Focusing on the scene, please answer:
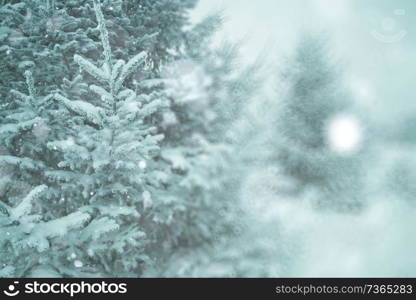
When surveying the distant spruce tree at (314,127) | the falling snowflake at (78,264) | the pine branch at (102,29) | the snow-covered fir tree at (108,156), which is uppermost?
the distant spruce tree at (314,127)

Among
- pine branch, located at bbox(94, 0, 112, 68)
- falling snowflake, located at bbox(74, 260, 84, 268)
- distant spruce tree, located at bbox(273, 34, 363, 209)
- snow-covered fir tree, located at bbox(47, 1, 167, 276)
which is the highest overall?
distant spruce tree, located at bbox(273, 34, 363, 209)

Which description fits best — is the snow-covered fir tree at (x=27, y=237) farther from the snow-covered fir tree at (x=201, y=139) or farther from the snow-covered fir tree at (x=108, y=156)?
the snow-covered fir tree at (x=201, y=139)

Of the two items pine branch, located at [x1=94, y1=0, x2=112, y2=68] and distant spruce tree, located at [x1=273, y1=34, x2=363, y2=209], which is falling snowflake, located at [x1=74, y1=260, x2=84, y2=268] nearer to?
pine branch, located at [x1=94, y1=0, x2=112, y2=68]

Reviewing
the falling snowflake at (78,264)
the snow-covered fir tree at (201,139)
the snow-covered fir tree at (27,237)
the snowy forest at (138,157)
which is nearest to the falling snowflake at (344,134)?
the snowy forest at (138,157)

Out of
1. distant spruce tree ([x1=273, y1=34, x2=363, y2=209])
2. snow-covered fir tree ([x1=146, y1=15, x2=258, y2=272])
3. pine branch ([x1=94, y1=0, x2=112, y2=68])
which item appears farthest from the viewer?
distant spruce tree ([x1=273, y1=34, x2=363, y2=209])

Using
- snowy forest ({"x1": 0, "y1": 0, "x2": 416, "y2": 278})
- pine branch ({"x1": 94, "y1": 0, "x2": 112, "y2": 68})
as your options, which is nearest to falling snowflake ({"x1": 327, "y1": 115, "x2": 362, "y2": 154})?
snowy forest ({"x1": 0, "y1": 0, "x2": 416, "y2": 278})

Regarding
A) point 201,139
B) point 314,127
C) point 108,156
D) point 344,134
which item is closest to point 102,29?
point 108,156

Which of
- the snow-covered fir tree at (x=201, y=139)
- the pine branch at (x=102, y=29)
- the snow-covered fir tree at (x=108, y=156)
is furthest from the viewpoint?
the snow-covered fir tree at (x=201, y=139)

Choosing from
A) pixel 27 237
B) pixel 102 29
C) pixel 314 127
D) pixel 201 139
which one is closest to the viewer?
pixel 27 237

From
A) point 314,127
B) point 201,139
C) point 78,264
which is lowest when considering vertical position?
point 78,264

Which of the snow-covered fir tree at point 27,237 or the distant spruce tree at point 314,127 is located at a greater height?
the distant spruce tree at point 314,127

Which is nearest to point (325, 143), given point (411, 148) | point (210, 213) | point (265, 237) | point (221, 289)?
point (265, 237)

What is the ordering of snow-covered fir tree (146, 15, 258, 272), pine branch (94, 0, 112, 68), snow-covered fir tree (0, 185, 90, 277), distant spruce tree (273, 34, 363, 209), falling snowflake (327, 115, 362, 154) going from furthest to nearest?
falling snowflake (327, 115, 362, 154) → distant spruce tree (273, 34, 363, 209) → snow-covered fir tree (146, 15, 258, 272) → pine branch (94, 0, 112, 68) → snow-covered fir tree (0, 185, 90, 277)

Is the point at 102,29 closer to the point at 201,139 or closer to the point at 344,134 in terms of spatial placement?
the point at 201,139
